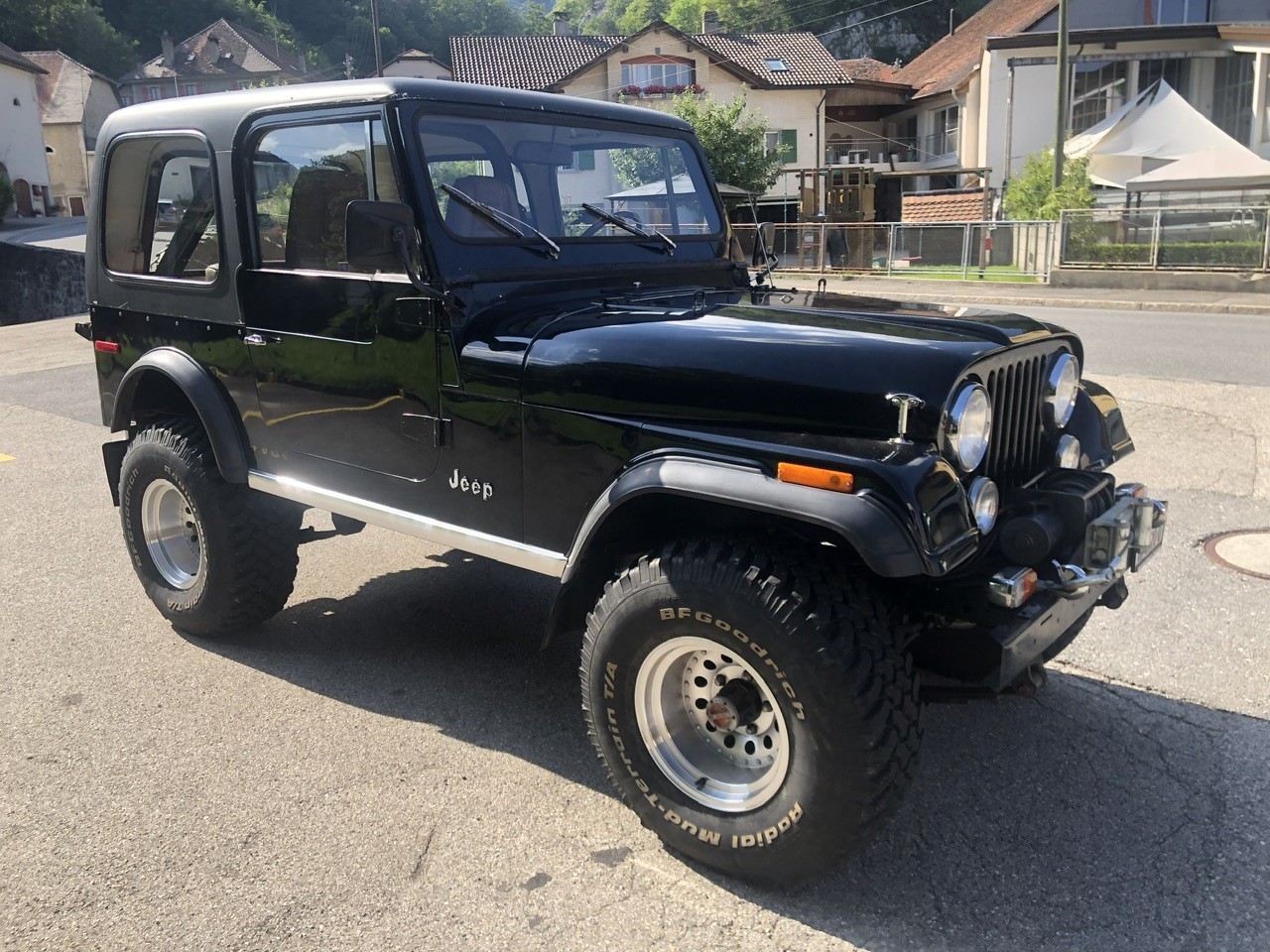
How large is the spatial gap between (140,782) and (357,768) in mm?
698

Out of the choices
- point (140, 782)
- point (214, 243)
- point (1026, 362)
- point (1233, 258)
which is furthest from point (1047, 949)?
point (1233, 258)

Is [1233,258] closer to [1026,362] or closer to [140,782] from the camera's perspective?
[1026,362]

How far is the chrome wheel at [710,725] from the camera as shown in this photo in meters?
2.79

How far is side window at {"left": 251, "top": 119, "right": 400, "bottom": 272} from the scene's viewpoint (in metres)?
3.48

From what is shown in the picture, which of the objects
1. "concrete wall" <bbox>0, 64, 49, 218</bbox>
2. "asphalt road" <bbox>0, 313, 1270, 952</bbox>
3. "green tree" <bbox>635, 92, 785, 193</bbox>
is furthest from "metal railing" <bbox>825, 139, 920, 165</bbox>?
"asphalt road" <bbox>0, 313, 1270, 952</bbox>

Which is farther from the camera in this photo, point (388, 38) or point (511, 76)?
point (388, 38)

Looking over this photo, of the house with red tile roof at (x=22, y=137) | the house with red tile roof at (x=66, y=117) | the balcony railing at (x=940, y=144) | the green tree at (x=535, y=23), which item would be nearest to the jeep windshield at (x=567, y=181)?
the balcony railing at (x=940, y=144)

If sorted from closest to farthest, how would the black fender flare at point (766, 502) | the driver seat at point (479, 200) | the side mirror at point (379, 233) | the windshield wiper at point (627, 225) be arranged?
the black fender flare at point (766, 502)
the side mirror at point (379, 233)
the driver seat at point (479, 200)
the windshield wiper at point (627, 225)

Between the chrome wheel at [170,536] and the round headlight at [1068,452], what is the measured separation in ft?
11.5

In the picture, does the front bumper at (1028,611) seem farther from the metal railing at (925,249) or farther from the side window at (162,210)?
the metal railing at (925,249)

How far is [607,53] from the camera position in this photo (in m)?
43.8

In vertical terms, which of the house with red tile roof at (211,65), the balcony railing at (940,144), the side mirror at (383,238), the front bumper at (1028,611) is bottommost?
the front bumper at (1028,611)

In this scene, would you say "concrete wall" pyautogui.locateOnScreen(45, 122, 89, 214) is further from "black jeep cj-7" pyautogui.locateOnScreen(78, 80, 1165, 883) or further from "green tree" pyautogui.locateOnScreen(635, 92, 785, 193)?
"black jeep cj-7" pyautogui.locateOnScreen(78, 80, 1165, 883)

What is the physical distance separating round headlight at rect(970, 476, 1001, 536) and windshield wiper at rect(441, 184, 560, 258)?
168cm
